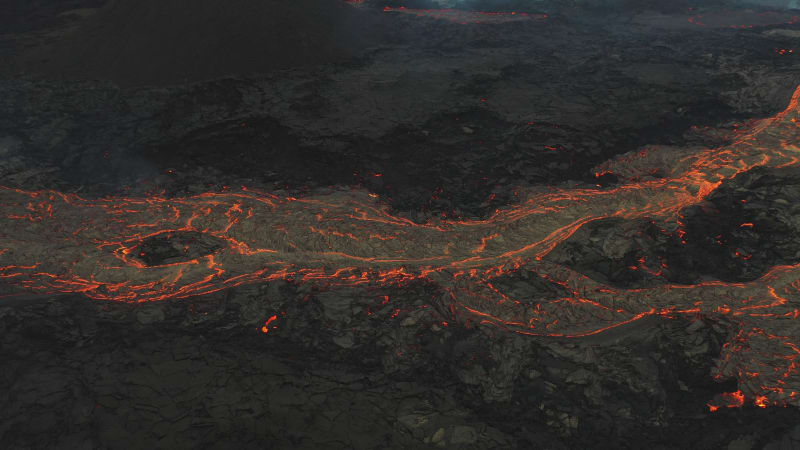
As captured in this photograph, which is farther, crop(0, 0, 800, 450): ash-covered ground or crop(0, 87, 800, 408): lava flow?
crop(0, 87, 800, 408): lava flow

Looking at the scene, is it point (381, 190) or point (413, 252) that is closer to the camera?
point (413, 252)

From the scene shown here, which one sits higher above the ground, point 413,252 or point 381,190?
point 381,190

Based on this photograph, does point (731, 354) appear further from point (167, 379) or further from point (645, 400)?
point (167, 379)

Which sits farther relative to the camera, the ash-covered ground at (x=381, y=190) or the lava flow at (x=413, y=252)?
the lava flow at (x=413, y=252)
